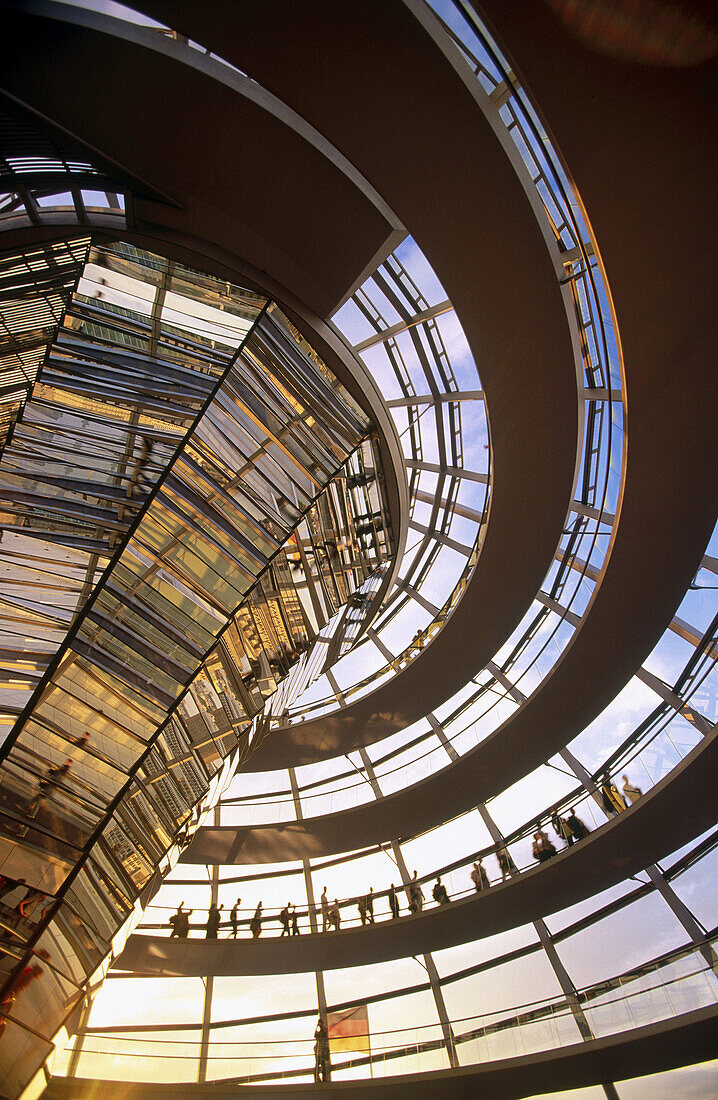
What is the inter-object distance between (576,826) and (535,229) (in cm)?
1371

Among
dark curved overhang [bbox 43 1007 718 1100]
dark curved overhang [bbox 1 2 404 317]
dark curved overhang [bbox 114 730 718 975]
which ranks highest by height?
dark curved overhang [bbox 1 2 404 317]

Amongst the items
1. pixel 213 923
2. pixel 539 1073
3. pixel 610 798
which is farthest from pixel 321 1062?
pixel 610 798

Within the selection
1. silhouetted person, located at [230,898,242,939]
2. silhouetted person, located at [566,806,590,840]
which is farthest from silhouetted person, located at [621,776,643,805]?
silhouetted person, located at [230,898,242,939]

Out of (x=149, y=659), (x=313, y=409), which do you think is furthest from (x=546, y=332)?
(x=149, y=659)

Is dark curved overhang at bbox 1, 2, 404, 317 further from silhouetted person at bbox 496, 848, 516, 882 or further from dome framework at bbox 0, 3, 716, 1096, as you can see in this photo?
silhouetted person at bbox 496, 848, 516, 882

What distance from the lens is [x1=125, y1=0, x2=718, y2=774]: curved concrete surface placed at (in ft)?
20.3

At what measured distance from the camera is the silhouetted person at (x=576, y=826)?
15.1 meters

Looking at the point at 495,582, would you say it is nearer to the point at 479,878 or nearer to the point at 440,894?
the point at 479,878

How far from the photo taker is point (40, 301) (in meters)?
9.31

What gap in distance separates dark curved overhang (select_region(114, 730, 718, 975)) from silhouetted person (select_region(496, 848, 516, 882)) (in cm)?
69

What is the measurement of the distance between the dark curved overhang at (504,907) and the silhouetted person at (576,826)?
1.60 feet

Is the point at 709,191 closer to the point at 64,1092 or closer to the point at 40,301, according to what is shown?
the point at 40,301

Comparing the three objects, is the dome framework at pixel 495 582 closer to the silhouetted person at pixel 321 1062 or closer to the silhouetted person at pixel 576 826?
the silhouetted person at pixel 576 826

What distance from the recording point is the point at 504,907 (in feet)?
53.1
